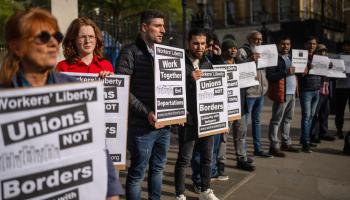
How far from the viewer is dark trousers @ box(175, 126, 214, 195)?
460 cm

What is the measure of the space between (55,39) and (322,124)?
24.6 ft

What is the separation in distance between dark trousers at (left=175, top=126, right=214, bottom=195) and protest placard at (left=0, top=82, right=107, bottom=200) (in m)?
2.46

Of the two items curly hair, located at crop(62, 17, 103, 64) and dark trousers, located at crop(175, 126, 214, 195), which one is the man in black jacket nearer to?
curly hair, located at crop(62, 17, 103, 64)

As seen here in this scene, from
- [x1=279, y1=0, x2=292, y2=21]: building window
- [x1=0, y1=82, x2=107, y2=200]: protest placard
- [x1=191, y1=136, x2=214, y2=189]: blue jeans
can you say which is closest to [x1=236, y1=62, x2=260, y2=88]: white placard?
[x1=191, y1=136, x2=214, y2=189]: blue jeans

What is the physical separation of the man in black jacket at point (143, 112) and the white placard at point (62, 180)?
5.35 feet

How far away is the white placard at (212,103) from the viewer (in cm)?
471

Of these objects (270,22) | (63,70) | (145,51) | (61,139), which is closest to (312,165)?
(145,51)

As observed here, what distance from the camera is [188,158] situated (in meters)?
4.62

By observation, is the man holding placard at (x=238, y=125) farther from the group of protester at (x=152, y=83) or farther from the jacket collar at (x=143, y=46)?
the jacket collar at (x=143, y=46)

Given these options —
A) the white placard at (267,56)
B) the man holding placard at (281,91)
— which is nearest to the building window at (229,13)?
the man holding placard at (281,91)

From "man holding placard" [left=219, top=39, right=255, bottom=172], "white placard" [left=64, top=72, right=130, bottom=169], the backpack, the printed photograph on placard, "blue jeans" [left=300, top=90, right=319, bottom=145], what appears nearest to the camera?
the printed photograph on placard

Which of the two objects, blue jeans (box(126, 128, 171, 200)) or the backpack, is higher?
blue jeans (box(126, 128, 171, 200))

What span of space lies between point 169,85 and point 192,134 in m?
0.82

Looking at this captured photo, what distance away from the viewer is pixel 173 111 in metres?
4.12
